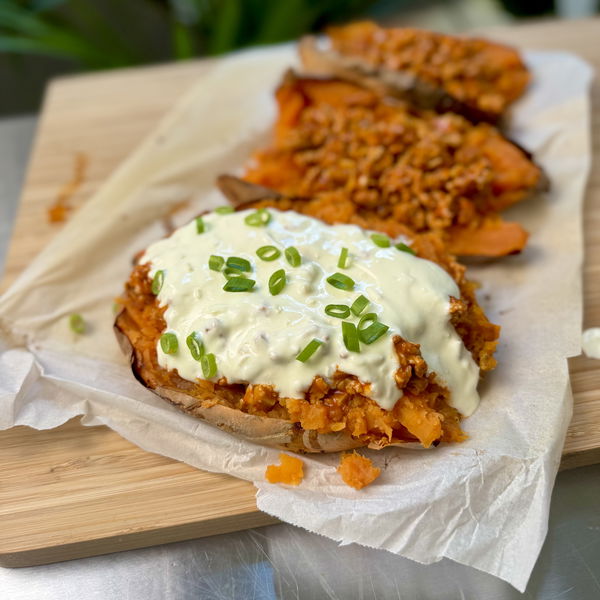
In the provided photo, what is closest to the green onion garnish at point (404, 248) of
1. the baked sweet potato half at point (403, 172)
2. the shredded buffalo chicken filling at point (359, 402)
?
the baked sweet potato half at point (403, 172)

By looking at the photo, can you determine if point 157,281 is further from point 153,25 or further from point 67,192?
point 153,25

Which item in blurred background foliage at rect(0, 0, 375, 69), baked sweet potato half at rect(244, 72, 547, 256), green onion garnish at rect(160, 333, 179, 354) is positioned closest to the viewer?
green onion garnish at rect(160, 333, 179, 354)

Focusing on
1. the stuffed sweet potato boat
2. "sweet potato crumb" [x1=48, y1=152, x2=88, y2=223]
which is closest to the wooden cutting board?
the stuffed sweet potato boat

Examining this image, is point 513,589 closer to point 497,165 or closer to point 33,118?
point 497,165

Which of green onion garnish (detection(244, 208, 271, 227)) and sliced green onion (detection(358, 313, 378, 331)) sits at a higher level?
sliced green onion (detection(358, 313, 378, 331))

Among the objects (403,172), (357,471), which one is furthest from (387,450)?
(403,172)

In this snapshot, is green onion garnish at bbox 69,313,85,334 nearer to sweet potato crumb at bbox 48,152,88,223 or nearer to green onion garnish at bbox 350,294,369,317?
sweet potato crumb at bbox 48,152,88,223
